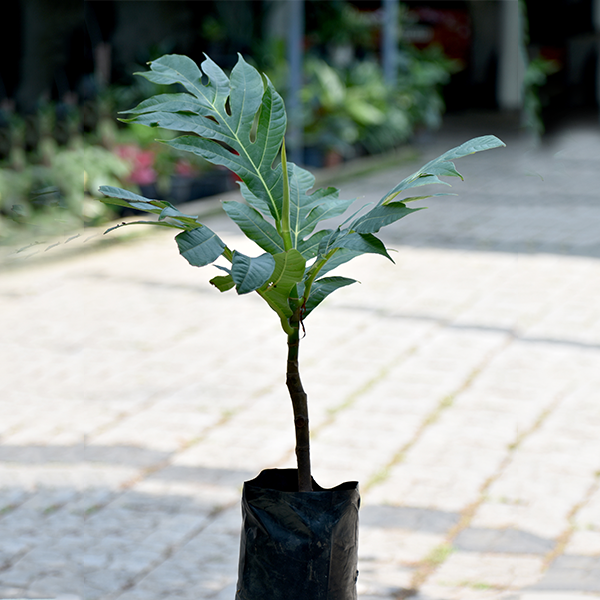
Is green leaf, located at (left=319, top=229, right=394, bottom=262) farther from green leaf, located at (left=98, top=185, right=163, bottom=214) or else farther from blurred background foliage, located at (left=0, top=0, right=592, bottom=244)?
blurred background foliage, located at (left=0, top=0, right=592, bottom=244)

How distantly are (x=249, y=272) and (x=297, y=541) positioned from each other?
23.7 inches

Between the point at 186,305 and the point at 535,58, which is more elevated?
the point at 535,58

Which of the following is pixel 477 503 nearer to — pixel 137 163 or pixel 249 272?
pixel 249 272

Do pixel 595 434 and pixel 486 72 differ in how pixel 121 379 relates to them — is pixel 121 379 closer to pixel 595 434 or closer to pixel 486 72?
pixel 595 434

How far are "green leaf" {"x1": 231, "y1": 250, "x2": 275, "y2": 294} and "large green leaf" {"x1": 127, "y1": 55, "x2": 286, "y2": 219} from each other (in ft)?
0.86

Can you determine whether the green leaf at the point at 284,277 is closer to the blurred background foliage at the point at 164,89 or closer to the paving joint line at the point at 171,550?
the paving joint line at the point at 171,550

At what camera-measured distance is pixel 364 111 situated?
1045cm

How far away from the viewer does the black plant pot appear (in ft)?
5.60

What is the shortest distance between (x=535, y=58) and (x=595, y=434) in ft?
5.58

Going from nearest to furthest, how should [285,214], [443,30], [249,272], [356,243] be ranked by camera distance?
[249,272]
[356,243]
[285,214]
[443,30]

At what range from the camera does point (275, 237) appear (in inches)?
66.5

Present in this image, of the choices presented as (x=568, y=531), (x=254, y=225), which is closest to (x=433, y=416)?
(x=568, y=531)

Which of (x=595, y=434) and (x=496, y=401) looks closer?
(x=595, y=434)

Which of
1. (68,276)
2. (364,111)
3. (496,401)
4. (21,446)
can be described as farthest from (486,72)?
(21,446)
